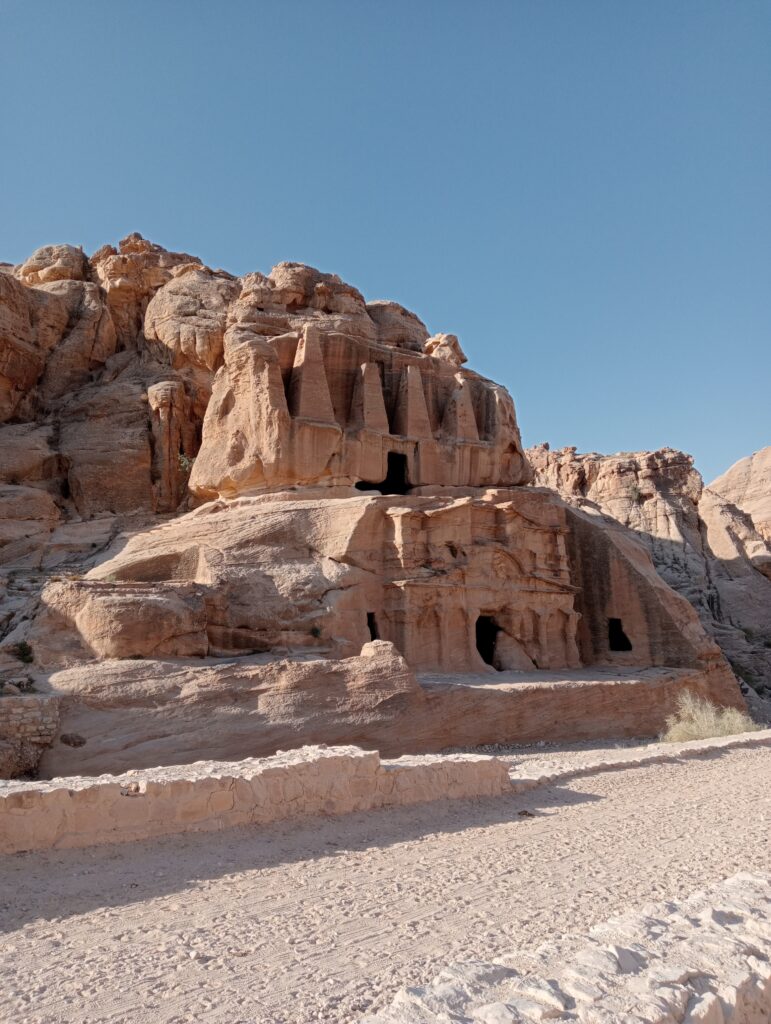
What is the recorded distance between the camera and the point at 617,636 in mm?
26281

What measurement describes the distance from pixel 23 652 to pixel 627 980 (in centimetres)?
1311

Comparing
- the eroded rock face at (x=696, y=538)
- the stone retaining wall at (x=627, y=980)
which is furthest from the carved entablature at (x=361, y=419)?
the stone retaining wall at (x=627, y=980)

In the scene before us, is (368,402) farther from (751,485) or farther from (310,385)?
(751,485)

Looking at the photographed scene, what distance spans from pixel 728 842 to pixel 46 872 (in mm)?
7195

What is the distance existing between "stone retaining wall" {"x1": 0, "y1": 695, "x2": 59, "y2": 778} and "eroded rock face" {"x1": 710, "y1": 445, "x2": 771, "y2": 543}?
1797 inches

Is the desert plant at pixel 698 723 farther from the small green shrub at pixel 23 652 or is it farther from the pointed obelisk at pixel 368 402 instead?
the small green shrub at pixel 23 652

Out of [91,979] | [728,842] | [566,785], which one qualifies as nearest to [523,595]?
[566,785]

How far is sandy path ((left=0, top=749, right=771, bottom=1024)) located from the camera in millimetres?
4531

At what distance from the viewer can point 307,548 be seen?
20.9 meters

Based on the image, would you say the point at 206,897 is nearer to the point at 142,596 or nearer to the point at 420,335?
the point at 142,596

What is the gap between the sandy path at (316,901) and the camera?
4.53 metres

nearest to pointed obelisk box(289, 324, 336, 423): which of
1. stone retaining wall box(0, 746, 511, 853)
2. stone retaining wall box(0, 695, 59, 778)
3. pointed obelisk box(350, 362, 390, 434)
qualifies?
pointed obelisk box(350, 362, 390, 434)

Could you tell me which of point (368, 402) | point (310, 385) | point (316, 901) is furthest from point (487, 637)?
point (316, 901)

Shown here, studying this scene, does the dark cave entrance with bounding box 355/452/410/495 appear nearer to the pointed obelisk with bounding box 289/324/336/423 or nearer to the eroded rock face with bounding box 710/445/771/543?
the pointed obelisk with bounding box 289/324/336/423
